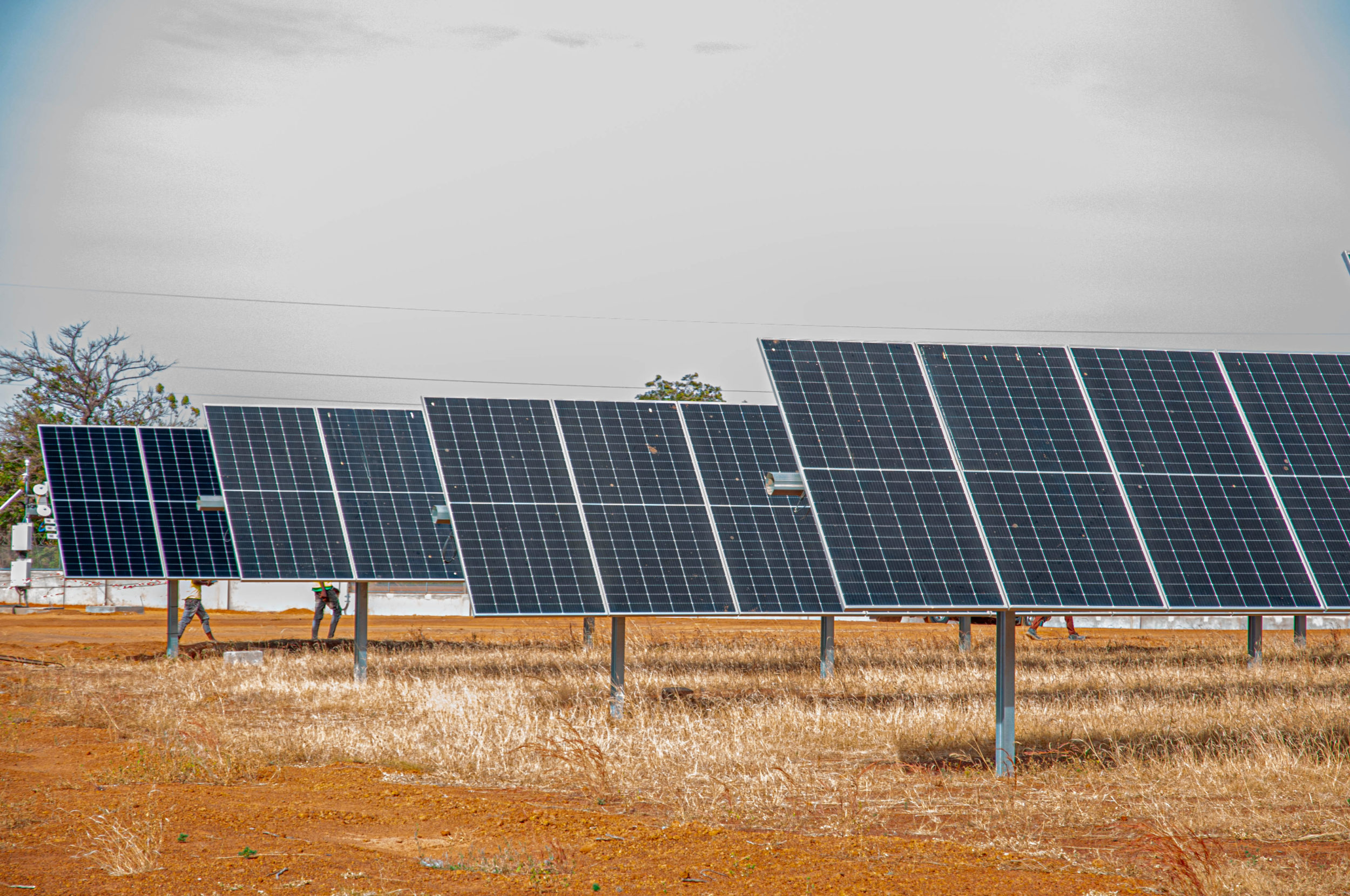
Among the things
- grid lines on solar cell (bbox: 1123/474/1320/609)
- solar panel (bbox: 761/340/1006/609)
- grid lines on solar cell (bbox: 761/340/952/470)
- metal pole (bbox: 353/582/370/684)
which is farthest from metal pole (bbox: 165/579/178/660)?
grid lines on solar cell (bbox: 1123/474/1320/609)

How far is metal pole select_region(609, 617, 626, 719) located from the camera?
1605 centimetres

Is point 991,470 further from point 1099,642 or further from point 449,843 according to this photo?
point 1099,642

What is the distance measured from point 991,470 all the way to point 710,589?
527 centimetres

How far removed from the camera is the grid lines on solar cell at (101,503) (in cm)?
2497

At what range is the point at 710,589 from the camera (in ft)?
54.1

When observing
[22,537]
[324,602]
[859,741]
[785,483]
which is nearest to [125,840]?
[785,483]

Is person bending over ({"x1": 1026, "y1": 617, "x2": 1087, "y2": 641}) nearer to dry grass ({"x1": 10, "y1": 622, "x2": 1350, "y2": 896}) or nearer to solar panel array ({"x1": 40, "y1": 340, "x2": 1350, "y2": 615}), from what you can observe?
dry grass ({"x1": 10, "y1": 622, "x2": 1350, "y2": 896})

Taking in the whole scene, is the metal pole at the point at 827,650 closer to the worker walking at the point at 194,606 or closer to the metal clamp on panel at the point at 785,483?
the metal clamp on panel at the point at 785,483

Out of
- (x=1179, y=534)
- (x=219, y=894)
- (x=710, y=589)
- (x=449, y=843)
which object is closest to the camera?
(x=219, y=894)

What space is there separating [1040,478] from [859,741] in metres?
4.04

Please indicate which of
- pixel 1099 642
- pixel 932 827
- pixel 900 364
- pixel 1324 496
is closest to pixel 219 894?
pixel 932 827

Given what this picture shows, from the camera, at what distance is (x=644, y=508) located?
1784 centimetres

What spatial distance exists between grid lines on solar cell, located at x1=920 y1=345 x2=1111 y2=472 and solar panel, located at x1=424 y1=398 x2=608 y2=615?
5477mm

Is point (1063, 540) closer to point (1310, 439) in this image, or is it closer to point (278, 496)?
point (1310, 439)
